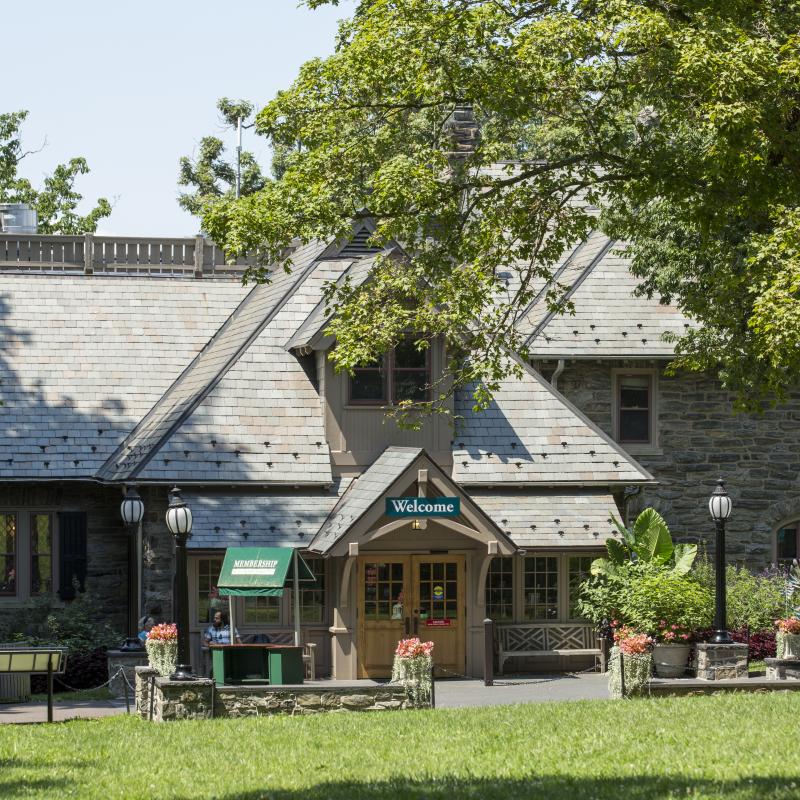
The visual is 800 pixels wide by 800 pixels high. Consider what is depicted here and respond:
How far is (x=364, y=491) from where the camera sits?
25047 millimetres

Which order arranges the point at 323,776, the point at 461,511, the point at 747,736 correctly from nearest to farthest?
the point at 323,776 → the point at 747,736 → the point at 461,511

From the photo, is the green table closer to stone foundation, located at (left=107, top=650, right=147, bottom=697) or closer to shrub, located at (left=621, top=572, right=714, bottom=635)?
stone foundation, located at (left=107, top=650, right=147, bottom=697)

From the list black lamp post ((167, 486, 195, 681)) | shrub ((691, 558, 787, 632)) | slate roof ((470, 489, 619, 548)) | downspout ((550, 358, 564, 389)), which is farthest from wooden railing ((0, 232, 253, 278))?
black lamp post ((167, 486, 195, 681))

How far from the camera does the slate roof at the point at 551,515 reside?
2573 centimetres

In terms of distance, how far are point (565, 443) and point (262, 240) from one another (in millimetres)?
9361

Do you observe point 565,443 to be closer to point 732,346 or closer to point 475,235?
point 732,346

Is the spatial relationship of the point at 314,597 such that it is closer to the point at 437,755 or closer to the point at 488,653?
the point at 488,653

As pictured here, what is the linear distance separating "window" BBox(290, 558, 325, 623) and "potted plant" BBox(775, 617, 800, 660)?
765cm

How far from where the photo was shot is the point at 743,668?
22828 millimetres

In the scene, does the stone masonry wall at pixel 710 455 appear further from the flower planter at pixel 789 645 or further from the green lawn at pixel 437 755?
the green lawn at pixel 437 755

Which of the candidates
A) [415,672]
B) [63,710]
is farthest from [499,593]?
[63,710]

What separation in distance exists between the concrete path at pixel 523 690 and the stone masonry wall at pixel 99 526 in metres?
6.72

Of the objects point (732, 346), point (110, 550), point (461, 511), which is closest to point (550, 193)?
point (732, 346)

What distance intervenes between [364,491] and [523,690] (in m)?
4.34
